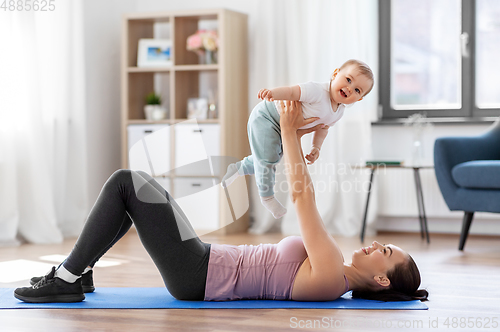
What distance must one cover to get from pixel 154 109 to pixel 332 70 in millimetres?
1349

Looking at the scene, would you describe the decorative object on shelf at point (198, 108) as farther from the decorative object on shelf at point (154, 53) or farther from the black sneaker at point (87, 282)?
the black sneaker at point (87, 282)

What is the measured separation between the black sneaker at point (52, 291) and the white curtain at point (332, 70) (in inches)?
98.2

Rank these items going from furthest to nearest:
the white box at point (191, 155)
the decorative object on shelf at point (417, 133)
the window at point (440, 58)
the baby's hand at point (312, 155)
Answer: the window at point (440, 58), the decorative object on shelf at point (417, 133), the white box at point (191, 155), the baby's hand at point (312, 155)

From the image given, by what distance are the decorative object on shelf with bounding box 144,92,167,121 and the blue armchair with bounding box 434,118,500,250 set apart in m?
2.03

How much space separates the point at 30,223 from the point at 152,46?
1.59 metres

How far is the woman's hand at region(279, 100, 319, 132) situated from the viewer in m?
1.80

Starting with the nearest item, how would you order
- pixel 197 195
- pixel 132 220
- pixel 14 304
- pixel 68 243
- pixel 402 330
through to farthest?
pixel 402 330 < pixel 132 220 < pixel 14 304 < pixel 197 195 < pixel 68 243

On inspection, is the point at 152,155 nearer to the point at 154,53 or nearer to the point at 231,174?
the point at 231,174

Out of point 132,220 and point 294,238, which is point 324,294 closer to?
point 294,238

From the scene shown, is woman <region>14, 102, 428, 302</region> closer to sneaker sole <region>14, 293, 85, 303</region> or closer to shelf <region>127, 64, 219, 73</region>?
sneaker sole <region>14, 293, 85, 303</region>

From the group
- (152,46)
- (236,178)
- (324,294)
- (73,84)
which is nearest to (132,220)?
(236,178)

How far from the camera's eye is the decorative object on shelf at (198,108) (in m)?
4.36

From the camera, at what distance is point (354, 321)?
172cm

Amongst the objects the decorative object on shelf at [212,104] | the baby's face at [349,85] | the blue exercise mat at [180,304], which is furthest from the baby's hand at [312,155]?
the decorative object on shelf at [212,104]
